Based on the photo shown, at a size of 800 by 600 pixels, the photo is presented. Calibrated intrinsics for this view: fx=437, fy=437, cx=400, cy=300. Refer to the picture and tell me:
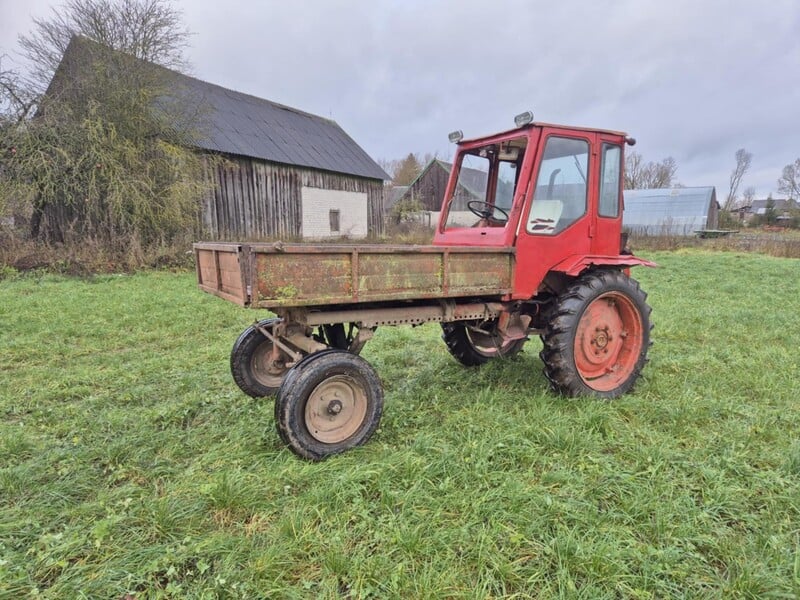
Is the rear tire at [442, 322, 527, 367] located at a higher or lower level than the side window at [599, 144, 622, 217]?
lower

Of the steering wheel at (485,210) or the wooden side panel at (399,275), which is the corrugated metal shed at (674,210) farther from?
the wooden side panel at (399,275)

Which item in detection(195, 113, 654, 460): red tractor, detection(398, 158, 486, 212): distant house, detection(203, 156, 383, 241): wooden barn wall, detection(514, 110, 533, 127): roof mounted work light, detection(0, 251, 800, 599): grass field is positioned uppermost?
detection(398, 158, 486, 212): distant house

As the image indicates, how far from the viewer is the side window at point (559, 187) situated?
3.58m

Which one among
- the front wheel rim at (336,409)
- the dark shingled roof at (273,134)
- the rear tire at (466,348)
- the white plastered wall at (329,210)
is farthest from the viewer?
the white plastered wall at (329,210)

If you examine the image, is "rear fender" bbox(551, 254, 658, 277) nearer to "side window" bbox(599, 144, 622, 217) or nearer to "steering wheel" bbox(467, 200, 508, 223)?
"side window" bbox(599, 144, 622, 217)

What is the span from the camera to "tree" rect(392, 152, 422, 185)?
52022mm

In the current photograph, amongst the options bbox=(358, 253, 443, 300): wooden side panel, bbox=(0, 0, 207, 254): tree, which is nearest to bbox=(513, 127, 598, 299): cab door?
bbox=(358, 253, 443, 300): wooden side panel

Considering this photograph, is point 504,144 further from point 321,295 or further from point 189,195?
point 189,195

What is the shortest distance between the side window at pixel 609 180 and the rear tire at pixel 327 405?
8.52 feet

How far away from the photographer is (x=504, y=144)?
4.09 metres

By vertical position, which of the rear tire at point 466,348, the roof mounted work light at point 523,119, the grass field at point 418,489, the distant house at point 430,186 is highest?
the distant house at point 430,186

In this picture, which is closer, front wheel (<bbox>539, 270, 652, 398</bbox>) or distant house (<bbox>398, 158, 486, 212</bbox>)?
front wheel (<bbox>539, 270, 652, 398</bbox>)

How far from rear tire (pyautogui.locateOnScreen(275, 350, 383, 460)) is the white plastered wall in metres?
16.9

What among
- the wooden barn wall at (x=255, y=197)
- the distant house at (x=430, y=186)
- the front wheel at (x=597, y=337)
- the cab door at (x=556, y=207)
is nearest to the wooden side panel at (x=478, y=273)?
the cab door at (x=556, y=207)
